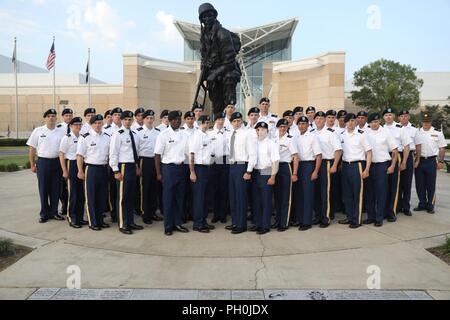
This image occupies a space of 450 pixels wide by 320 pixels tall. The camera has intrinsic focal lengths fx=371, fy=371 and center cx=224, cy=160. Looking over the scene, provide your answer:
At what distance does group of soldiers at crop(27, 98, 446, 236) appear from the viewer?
578cm

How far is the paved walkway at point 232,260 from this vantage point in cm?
373

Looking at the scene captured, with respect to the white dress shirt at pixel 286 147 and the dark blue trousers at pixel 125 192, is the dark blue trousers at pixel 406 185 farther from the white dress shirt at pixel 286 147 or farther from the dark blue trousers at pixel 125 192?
the dark blue trousers at pixel 125 192

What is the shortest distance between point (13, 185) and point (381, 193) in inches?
380

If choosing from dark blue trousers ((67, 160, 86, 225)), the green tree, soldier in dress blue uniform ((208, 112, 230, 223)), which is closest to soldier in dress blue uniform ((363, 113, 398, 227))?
soldier in dress blue uniform ((208, 112, 230, 223))

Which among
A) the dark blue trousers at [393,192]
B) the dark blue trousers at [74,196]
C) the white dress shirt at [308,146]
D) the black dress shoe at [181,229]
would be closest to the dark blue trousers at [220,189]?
the black dress shoe at [181,229]

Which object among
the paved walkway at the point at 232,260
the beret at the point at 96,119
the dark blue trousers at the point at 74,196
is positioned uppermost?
the beret at the point at 96,119

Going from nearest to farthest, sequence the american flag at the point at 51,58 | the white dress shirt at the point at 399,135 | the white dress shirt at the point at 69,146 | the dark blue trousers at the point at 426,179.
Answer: the white dress shirt at the point at 69,146, the white dress shirt at the point at 399,135, the dark blue trousers at the point at 426,179, the american flag at the point at 51,58

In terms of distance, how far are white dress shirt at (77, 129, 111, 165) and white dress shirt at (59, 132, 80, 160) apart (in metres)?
0.53

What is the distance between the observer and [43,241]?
17.3 feet

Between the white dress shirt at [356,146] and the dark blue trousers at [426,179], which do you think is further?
the dark blue trousers at [426,179]

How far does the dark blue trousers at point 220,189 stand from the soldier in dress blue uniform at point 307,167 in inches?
50.9

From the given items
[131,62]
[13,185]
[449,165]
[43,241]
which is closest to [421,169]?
[43,241]

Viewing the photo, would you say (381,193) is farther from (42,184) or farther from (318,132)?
(42,184)

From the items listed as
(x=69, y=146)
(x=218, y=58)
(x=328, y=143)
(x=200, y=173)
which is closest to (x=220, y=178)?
(x=200, y=173)
